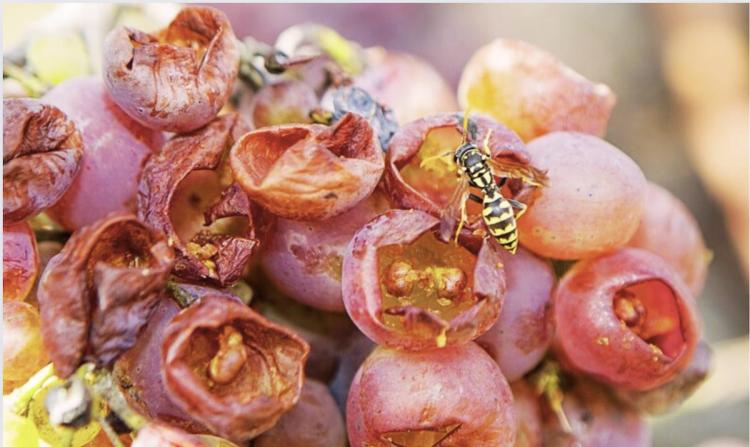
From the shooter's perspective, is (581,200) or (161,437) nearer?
(161,437)

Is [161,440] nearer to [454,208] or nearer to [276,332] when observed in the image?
[276,332]

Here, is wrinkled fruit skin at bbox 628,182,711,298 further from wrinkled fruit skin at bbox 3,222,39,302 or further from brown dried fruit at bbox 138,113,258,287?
wrinkled fruit skin at bbox 3,222,39,302

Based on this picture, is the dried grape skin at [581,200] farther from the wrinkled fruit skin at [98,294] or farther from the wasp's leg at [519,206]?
the wrinkled fruit skin at [98,294]

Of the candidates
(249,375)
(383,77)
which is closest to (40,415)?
(249,375)

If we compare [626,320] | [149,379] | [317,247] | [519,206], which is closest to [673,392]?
[626,320]

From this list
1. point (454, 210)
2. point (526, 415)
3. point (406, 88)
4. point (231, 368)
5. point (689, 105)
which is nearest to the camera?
point (231, 368)

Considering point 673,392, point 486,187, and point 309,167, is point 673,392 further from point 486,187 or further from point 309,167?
point 309,167
